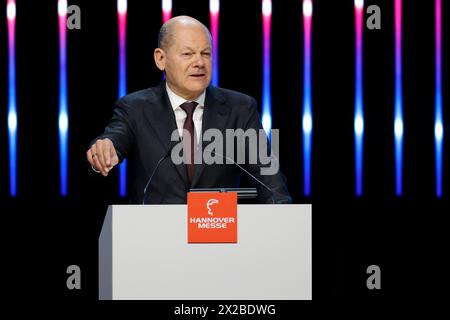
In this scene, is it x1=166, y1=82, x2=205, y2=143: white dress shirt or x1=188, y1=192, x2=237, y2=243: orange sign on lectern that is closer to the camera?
x1=188, y1=192, x2=237, y2=243: orange sign on lectern

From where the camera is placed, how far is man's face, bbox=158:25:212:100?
343cm

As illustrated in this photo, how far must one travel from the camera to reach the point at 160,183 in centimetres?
341

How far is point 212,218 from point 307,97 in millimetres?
1753

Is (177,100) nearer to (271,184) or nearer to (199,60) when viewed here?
(199,60)

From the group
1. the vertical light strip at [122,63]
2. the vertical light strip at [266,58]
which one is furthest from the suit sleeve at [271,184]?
the vertical light strip at [122,63]

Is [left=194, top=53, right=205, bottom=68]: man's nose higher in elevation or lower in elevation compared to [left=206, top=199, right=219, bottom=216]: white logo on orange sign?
higher

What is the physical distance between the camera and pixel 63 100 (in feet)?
14.3

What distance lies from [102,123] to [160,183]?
1055 mm
